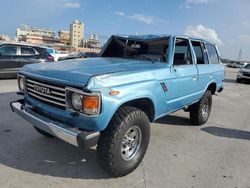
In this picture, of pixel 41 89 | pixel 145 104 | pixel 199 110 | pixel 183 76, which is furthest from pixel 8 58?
pixel 145 104

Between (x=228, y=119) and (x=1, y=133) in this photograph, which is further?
(x=228, y=119)

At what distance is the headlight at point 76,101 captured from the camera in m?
2.74

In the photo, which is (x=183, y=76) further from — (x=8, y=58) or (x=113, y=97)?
(x=8, y=58)

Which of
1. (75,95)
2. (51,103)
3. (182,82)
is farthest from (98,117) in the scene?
(182,82)

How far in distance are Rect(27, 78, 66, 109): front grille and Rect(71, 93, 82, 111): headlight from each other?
154mm

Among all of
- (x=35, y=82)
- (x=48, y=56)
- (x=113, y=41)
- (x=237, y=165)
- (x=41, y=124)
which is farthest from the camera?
(x=48, y=56)

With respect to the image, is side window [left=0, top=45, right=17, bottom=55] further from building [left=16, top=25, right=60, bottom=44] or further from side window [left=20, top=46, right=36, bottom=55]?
building [left=16, top=25, right=60, bottom=44]

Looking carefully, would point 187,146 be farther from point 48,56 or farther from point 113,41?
point 48,56

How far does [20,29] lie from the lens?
110688mm

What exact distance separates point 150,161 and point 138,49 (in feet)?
6.73

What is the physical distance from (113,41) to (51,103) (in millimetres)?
2349

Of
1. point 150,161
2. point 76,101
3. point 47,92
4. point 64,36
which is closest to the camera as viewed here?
point 76,101

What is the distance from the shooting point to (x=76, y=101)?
277 centimetres

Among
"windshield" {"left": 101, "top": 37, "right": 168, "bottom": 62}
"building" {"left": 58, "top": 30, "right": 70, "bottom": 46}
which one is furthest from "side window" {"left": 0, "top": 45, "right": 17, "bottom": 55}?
"building" {"left": 58, "top": 30, "right": 70, "bottom": 46}
